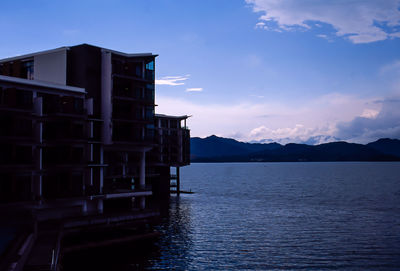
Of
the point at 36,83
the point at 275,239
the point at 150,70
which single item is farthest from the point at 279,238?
the point at 36,83

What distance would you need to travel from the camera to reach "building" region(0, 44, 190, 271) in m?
45.8

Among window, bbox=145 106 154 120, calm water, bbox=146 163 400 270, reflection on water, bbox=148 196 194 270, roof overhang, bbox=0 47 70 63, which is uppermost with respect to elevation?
roof overhang, bbox=0 47 70 63

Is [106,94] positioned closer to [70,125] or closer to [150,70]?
[70,125]

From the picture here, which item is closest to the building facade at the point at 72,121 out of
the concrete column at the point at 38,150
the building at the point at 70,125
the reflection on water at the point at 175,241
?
the concrete column at the point at 38,150

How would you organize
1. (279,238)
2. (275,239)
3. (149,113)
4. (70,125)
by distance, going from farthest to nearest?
(149,113), (279,238), (275,239), (70,125)

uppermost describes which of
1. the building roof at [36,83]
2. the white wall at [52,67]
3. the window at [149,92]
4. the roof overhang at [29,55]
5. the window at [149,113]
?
the roof overhang at [29,55]

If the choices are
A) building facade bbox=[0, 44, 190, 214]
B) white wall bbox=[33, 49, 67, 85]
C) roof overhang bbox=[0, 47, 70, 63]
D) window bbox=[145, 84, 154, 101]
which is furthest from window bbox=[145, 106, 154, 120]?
roof overhang bbox=[0, 47, 70, 63]

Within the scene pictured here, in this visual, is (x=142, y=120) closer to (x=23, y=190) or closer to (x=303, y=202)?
(x=23, y=190)

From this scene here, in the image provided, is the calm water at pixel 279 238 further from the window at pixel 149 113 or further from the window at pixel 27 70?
the window at pixel 27 70

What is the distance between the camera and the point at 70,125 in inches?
2047

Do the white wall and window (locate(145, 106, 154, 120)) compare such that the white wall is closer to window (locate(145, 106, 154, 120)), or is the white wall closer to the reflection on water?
window (locate(145, 106, 154, 120))

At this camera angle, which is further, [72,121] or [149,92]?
[149,92]

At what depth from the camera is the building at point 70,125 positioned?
45750 millimetres

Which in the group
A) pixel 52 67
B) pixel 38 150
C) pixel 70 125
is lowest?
pixel 38 150
